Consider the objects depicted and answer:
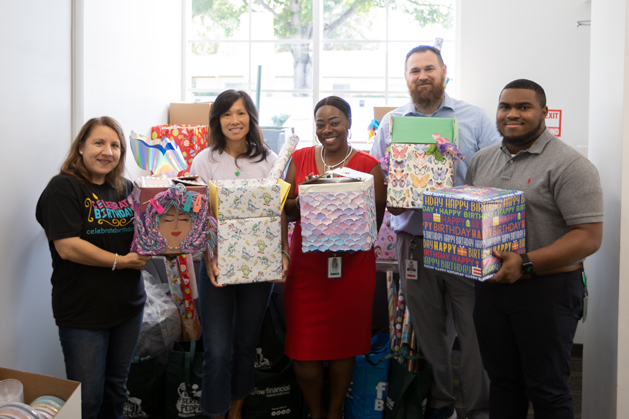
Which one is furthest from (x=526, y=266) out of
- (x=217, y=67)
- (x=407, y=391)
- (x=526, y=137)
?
(x=217, y=67)

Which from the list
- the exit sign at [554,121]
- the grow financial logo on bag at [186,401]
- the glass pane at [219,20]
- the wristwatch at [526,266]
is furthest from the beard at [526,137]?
the glass pane at [219,20]

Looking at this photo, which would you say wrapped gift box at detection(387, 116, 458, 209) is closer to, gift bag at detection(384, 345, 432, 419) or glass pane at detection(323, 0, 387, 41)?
gift bag at detection(384, 345, 432, 419)

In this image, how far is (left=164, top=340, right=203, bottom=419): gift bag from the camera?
2.40 metres

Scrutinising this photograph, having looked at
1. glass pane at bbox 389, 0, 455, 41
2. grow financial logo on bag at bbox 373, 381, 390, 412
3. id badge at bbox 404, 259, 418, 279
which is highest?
glass pane at bbox 389, 0, 455, 41

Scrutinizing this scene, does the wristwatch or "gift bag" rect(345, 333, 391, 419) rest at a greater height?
the wristwatch

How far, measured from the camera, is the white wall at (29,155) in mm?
1986

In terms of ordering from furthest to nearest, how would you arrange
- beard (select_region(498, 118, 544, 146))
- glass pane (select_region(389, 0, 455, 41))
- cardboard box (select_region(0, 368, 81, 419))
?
1. glass pane (select_region(389, 0, 455, 41))
2. beard (select_region(498, 118, 544, 146))
3. cardboard box (select_region(0, 368, 81, 419))

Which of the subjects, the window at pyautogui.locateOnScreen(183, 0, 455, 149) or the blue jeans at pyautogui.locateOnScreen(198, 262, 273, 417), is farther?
the window at pyautogui.locateOnScreen(183, 0, 455, 149)

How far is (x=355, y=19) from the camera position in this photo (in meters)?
4.15

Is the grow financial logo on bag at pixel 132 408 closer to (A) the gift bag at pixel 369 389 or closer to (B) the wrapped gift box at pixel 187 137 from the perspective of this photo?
(A) the gift bag at pixel 369 389

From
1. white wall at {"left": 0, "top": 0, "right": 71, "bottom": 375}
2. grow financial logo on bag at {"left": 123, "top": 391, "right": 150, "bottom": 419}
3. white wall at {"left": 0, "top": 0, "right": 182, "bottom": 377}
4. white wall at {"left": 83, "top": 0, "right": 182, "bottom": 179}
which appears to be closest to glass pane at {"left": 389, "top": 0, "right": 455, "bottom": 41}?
white wall at {"left": 83, "top": 0, "right": 182, "bottom": 179}

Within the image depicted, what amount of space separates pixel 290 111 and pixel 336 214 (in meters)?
2.54

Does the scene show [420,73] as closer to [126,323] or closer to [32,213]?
[126,323]

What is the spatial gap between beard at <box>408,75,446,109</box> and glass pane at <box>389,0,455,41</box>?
1959 millimetres
